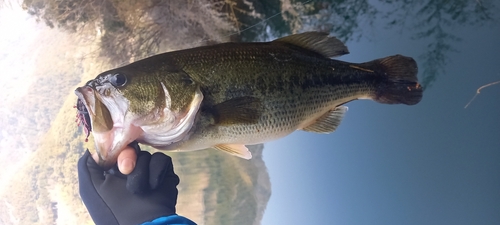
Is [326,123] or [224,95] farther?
[326,123]

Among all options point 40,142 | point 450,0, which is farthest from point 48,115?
point 450,0

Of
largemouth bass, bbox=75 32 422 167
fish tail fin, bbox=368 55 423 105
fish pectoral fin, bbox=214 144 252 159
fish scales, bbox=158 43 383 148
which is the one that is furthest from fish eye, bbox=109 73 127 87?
fish tail fin, bbox=368 55 423 105

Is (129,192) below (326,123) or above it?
below

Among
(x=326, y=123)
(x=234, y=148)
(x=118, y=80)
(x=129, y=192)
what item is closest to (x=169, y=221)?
(x=129, y=192)

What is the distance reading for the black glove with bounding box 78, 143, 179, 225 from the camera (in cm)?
86

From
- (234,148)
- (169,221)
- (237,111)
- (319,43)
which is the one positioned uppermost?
(319,43)

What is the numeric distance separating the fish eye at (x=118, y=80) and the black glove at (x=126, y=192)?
7.5 inches

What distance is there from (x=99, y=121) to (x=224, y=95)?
0.29 meters

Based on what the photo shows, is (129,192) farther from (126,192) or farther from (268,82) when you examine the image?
(268,82)

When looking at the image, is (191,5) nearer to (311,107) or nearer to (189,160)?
(189,160)

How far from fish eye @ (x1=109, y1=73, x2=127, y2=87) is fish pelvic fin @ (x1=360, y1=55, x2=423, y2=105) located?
0.74 m

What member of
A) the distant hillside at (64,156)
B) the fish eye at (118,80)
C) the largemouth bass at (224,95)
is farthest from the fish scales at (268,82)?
the distant hillside at (64,156)

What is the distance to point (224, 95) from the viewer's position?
2.72 feet

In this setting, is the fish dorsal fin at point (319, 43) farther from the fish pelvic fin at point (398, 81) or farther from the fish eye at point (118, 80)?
the fish eye at point (118, 80)
